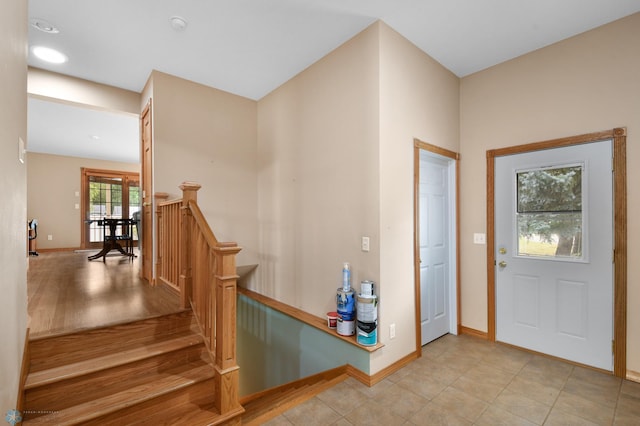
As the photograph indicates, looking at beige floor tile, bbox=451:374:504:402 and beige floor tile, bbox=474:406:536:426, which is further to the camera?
beige floor tile, bbox=451:374:504:402

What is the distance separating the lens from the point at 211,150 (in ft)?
12.9

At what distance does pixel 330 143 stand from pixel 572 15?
2.28m

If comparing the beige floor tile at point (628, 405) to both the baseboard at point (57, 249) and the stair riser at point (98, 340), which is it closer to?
the stair riser at point (98, 340)

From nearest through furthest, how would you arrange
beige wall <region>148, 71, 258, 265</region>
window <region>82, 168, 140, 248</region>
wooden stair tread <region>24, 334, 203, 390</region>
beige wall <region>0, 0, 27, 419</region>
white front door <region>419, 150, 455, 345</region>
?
beige wall <region>0, 0, 27, 419</region>
wooden stair tread <region>24, 334, 203, 390</region>
white front door <region>419, 150, 455, 345</region>
beige wall <region>148, 71, 258, 265</region>
window <region>82, 168, 140, 248</region>

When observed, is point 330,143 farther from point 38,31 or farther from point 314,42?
point 38,31

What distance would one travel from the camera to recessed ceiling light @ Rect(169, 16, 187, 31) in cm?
258

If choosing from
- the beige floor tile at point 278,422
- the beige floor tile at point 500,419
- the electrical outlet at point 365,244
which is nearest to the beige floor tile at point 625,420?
the beige floor tile at point 500,419

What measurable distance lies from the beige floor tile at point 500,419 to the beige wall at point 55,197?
31.4 feet

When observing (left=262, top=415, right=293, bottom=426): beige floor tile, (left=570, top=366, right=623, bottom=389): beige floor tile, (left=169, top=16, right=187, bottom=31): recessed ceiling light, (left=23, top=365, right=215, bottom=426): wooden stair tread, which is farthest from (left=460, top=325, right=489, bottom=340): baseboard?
(left=169, top=16, right=187, bottom=31): recessed ceiling light

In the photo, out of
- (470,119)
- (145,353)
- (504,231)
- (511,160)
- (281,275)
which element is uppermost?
(470,119)

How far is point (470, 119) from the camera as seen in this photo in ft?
11.2

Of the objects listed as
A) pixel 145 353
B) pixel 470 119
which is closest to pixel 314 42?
pixel 470 119

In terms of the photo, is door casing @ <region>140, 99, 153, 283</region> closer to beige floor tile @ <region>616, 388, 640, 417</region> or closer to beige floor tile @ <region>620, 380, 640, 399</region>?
beige floor tile @ <region>616, 388, 640, 417</region>

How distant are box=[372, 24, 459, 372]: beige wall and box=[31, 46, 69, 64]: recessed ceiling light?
333cm
